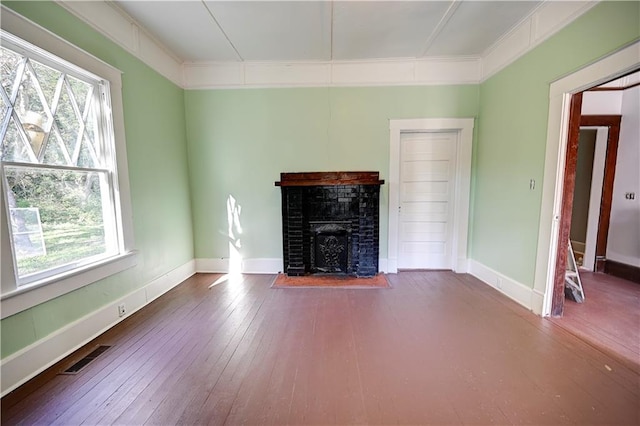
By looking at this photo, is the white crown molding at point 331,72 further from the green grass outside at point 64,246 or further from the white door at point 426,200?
the green grass outside at point 64,246

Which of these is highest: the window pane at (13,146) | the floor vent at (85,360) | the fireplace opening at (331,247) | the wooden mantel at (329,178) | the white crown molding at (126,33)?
the white crown molding at (126,33)

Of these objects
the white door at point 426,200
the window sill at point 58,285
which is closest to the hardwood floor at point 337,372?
the window sill at point 58,285

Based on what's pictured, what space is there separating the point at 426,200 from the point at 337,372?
2729mm

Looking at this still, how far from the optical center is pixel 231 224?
365 cm

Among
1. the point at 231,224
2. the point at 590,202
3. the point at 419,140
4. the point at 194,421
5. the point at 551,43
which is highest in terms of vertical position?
the point at 551,43

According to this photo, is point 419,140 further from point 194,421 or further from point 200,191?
point 194,421

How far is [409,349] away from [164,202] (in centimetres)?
306

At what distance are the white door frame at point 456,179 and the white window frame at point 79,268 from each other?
10.2ft

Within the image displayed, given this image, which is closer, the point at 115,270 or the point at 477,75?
the point at 115,270

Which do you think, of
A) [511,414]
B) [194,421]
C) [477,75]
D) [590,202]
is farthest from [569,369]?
[477,75]

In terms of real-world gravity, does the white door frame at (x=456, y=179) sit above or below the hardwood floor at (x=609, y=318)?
above

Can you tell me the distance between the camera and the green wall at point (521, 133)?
188 centimetres

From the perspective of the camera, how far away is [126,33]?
246 centimetres

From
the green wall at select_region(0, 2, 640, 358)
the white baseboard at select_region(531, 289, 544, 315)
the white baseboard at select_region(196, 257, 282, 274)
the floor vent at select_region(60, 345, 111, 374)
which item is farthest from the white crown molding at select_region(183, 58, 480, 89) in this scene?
the floor vent at select_region(60, 345, 111, 374)
